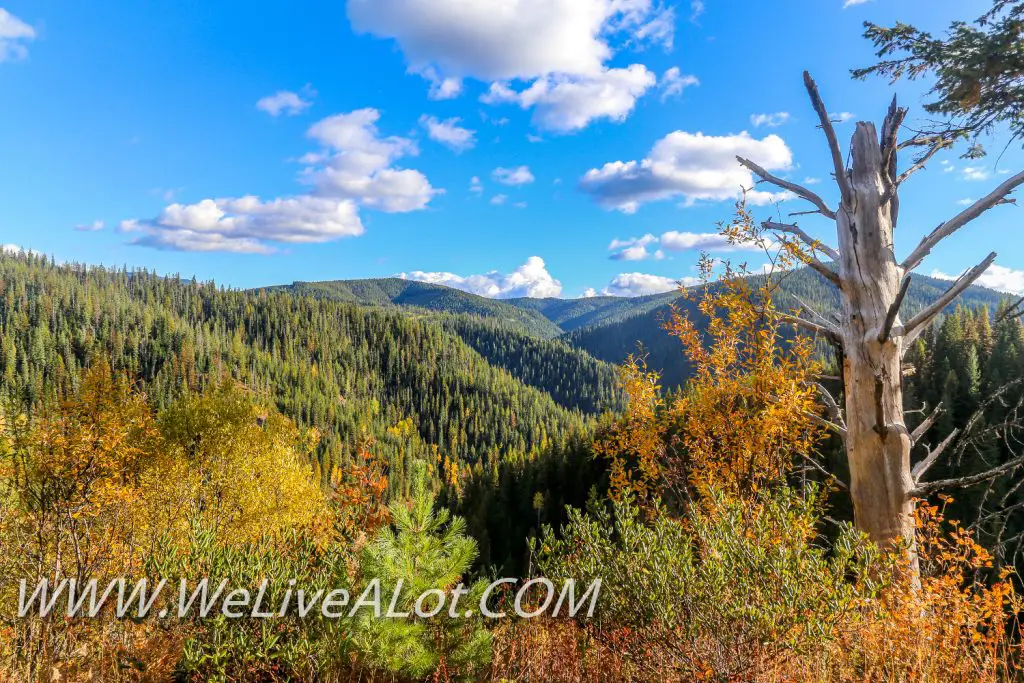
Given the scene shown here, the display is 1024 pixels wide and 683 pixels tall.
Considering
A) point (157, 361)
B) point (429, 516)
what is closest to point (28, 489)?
point (429, 516)

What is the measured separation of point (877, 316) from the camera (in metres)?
4.60

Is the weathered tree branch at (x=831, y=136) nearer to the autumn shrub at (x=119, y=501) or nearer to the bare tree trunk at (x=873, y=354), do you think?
the bare tree trunk at (x=873, y=354)

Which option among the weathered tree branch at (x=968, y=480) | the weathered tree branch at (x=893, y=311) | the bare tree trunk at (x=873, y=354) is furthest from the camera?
the bare tree trunk at (x=873, y=354)

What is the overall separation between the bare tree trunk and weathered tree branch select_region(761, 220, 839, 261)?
154 millimetres

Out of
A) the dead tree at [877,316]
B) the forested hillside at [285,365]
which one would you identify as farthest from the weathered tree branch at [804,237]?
the forested hillside at [285,365]

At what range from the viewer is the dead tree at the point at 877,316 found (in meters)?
4.41

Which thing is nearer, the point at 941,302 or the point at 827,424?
the point at 941,302

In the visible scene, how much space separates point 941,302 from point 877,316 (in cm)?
47

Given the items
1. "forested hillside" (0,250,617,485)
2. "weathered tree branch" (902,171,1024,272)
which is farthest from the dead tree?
"forested hillside" (0,250,617,485)

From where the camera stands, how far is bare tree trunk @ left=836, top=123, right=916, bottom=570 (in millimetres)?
4418

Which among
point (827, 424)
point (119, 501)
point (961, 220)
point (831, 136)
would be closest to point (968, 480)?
point (827, 424)

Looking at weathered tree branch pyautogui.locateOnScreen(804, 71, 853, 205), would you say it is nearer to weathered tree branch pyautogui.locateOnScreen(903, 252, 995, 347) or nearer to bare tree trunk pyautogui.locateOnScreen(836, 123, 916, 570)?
Answer: bare tree trunk pyautogui.locateOnScreen(836, 123, 916, 570)

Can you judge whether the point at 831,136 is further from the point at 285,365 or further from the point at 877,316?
the point at 285,365

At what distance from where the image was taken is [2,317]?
468ft
